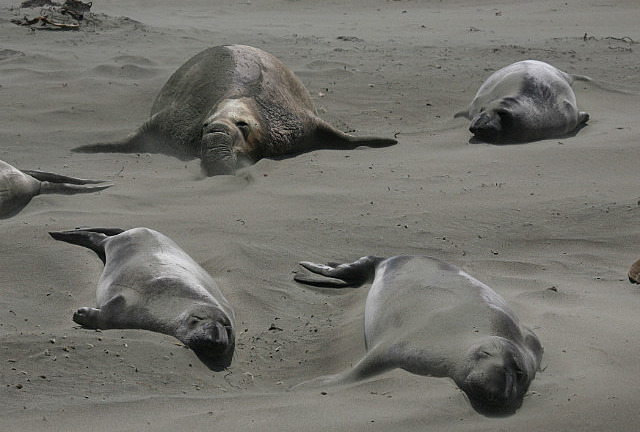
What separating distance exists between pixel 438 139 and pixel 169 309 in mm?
3825

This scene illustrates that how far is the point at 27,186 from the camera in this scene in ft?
19.9

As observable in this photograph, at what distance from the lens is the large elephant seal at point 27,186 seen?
593 centimetres

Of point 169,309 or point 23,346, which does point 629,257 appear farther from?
point 23,346

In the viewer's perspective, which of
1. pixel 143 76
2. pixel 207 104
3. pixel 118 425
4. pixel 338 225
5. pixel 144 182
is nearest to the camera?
pixel 118 425

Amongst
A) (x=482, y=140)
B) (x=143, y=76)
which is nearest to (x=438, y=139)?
(x=482, y=140)

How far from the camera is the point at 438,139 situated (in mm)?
7742

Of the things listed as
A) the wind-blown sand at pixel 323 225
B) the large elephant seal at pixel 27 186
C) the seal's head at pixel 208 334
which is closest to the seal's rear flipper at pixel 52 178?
the large elephant seal at pixel 27 186

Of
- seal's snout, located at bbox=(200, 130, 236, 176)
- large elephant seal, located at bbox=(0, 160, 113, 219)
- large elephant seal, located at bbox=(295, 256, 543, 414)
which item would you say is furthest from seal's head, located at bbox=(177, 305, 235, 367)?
seal's snout, located at bbox=(200, 130, 236, 176)

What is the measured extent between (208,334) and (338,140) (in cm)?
372

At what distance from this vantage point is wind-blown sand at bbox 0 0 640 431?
3535 mm

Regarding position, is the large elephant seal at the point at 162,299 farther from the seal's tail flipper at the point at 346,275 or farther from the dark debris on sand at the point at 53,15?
the dark debris on sand at the point at 53,15

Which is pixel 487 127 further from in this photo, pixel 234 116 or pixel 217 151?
pixel 217 151

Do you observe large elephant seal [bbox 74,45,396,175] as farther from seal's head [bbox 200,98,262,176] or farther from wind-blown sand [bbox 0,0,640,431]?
wind-blown sand [bbox 0,0,640,431]

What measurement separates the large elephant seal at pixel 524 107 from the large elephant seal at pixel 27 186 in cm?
293
